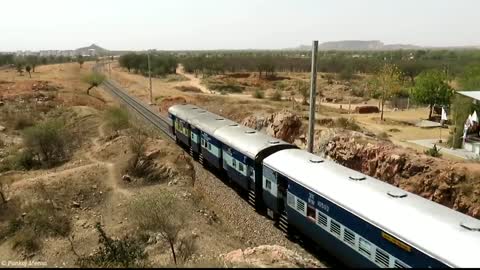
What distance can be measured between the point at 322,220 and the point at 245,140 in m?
9.06

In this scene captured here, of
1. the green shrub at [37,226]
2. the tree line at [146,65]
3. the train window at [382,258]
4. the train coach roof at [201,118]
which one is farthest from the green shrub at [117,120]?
the tree line at [146,65]

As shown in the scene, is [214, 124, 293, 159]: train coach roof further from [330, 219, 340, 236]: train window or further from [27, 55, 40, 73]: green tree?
[27, 55, 40, 73]: green tree

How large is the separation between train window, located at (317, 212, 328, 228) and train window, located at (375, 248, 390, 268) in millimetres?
2791

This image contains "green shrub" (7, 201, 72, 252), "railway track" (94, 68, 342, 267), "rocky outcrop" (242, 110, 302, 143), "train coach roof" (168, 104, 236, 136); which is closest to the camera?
"railway track" (94, 68, 342, 267)

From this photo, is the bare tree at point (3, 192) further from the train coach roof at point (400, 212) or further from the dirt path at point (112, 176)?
the train coach roof at point (400, 212)

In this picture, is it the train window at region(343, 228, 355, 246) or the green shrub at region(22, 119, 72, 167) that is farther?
the green shrub at region(22, 119, 72, 167)

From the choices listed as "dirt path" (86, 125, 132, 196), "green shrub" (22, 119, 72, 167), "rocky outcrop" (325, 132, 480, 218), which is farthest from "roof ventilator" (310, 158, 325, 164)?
"green shrub" (22, 119, 72, 167)

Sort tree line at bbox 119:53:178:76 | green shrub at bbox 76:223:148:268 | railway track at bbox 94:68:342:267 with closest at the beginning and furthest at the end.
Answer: green shrub at bbox 76:223:148:268 < railway track at bbox 94:68:342:267 < tree line at bbox 119:53:178:76

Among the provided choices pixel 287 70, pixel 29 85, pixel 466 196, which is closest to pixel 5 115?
pixel 29 85

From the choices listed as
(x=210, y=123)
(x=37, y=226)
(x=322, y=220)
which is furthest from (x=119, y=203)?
(x=322, y=220)

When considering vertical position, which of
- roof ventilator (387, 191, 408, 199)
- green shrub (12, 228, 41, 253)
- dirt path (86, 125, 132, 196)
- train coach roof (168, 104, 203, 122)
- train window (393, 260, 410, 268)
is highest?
roof ventilator (387, 191, 408, 199)

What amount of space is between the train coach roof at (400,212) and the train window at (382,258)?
81 cm

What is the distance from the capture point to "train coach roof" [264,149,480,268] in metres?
10.8

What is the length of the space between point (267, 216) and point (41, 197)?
13735 millimetres
